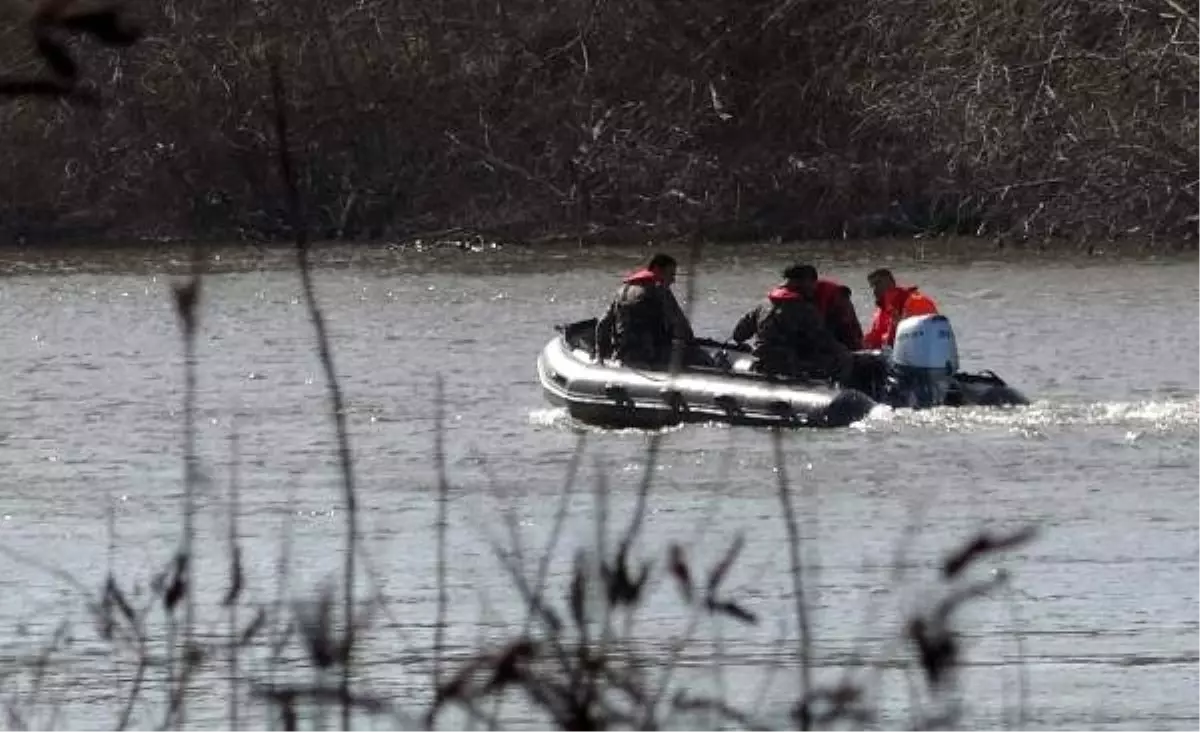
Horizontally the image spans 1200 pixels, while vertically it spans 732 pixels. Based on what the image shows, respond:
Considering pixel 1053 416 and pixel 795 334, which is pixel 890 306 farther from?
pixel 1053 416

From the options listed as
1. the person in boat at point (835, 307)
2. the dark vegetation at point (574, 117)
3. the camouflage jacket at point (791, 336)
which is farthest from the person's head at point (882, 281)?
the dark vegetation at point (574, 117)

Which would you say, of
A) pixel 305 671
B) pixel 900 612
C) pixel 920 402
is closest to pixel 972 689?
pixel 900 612

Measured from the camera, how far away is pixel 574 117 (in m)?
36.0

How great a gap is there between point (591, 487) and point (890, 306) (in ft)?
7.76

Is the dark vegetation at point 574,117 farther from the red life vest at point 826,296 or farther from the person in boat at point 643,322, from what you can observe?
the red life vest at point 826,296

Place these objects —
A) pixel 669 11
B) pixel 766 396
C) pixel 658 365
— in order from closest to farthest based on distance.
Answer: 1. pixel 766 396
2. pixel 658 365
3. pixel 669 11

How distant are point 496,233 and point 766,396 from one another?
777 inches

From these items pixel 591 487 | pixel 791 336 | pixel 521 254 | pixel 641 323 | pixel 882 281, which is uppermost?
pixel 882 281

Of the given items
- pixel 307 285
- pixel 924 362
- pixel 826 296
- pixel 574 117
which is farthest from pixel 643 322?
pixel 574 117

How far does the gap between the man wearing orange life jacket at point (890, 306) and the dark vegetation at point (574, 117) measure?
52.5 ft

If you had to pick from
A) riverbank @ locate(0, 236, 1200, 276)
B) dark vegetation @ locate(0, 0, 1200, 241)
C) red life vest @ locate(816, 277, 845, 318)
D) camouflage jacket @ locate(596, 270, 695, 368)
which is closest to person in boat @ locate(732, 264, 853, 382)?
red life vest @ locate(816, 277, 845, 318)

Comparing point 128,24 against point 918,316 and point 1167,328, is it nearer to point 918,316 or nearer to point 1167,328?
point 918,316

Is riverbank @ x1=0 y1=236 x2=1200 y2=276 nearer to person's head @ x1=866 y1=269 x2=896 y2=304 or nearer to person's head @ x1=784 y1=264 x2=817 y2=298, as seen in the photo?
person's head @ x1=866 y1=269 x2=896 y2=304

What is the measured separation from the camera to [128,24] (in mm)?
2777
